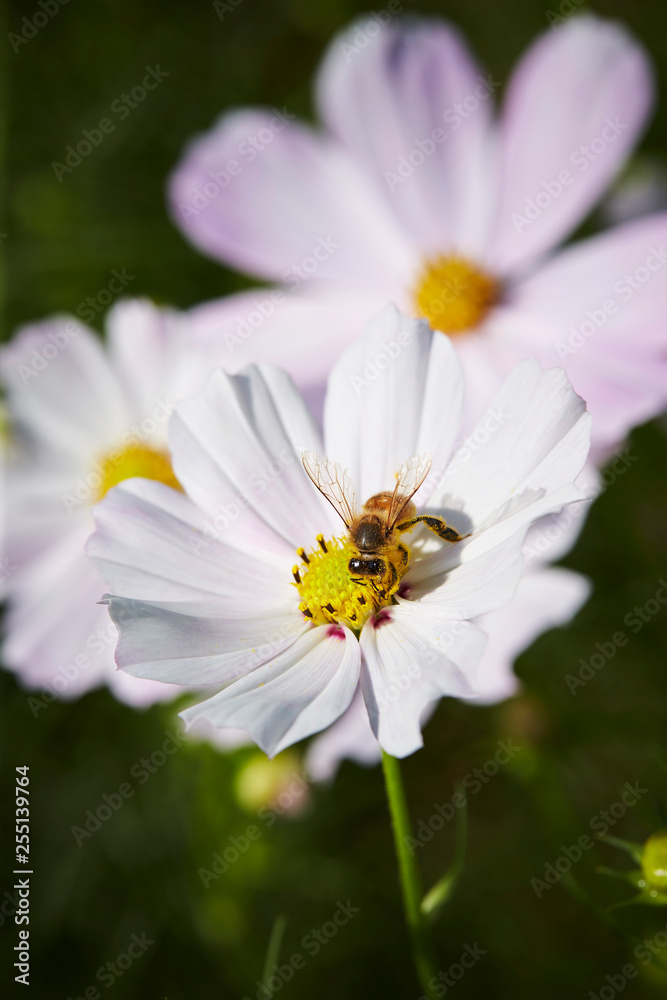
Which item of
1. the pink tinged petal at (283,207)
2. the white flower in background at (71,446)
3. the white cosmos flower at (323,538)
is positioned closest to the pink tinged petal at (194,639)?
the white cosmos flower at (323,538)

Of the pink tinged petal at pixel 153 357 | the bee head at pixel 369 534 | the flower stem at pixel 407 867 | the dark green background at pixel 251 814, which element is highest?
the bee head at pixel 369 534

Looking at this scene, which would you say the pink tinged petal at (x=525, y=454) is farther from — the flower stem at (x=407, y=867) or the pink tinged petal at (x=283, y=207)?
the pink tinged petal at (x=283, y=207)

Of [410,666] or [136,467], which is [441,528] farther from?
[136,467]

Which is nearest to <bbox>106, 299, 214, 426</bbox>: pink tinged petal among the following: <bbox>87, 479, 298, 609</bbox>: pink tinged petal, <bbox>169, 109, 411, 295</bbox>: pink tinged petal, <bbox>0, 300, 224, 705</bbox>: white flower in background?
<bbox>0, 300, 224, 705</bbox>: white flower in background

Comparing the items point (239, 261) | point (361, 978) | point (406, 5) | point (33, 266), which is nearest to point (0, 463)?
point (239, 261)

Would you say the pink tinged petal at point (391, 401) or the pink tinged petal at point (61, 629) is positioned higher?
the pink tinged petal at point (391, 401)

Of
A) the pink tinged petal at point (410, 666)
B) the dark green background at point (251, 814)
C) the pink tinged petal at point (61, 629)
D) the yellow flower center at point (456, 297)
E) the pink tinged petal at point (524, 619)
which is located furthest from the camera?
the dark green background at point (251, 814)
